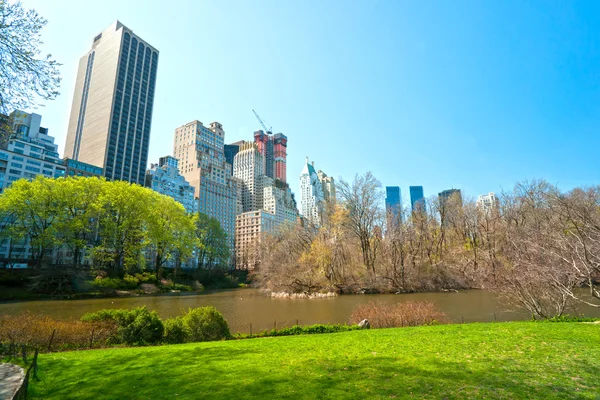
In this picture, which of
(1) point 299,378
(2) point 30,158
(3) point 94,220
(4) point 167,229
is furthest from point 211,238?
(1) point 299,378

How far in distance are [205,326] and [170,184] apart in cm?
11013

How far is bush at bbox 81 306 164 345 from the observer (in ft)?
41.1

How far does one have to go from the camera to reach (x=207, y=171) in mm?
138625

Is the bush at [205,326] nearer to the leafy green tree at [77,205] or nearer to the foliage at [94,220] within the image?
the foliage at [94,220]

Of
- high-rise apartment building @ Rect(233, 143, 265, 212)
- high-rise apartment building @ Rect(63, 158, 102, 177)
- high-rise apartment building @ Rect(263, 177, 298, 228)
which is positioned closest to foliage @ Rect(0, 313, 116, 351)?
high-rise apartment building @ Rect(63, 158, 102, 177)

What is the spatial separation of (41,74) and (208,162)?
13703cm

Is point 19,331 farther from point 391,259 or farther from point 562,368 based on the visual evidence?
point 391,259

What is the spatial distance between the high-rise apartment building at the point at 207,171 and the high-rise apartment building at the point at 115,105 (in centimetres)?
1973

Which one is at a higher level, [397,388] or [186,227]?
[186,227]

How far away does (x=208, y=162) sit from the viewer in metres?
142

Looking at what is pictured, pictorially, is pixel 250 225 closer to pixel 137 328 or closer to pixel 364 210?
pixel 364 210

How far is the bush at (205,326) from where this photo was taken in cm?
1338

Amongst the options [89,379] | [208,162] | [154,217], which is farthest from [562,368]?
[208,162]

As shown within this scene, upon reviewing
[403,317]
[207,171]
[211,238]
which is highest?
[207,171]
